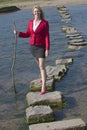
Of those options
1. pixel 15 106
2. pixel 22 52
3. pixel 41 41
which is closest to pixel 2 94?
pixel 15 106

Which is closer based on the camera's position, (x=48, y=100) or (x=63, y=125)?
(x=63, y=125)

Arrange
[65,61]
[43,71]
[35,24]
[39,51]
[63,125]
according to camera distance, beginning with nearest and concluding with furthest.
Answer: [63,125]
[35,24]
[39,51]
[43,71]
[65,61]

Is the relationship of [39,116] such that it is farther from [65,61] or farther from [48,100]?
[65,61]

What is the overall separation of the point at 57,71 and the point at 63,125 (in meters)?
4.08

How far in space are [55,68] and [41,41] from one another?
109 inches

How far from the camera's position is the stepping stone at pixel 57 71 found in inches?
416

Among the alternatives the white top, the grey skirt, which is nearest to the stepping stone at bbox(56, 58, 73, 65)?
the grey skirt

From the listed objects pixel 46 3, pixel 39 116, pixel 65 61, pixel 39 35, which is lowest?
pixel 46 3

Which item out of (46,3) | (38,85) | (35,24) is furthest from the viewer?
(46,3)

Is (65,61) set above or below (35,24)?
below

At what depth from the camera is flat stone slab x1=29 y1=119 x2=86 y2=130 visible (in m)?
6.77

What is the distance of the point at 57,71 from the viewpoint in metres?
10.8

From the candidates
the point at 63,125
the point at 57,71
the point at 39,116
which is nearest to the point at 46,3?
the point at 57,71

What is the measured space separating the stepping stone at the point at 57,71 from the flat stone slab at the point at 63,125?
11.8 feet
